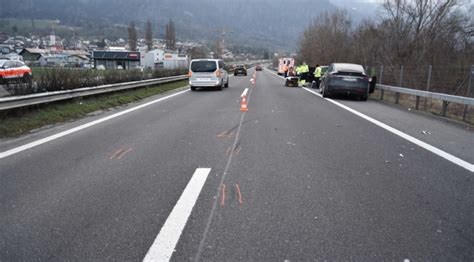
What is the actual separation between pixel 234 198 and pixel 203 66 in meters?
19.6

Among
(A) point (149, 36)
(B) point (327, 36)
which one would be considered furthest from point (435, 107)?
(A) point (149, 36)

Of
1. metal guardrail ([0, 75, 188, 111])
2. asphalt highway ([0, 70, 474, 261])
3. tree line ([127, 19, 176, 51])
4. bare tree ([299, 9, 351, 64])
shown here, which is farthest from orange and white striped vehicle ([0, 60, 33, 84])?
tree line ([127, 19, 176, 51])

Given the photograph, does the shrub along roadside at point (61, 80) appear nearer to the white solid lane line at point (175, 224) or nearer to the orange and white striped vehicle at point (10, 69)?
the white solid lane line at point (175, 224)

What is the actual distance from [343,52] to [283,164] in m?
47.6

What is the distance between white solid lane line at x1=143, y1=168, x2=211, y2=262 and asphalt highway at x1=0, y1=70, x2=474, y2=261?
0.02 metres

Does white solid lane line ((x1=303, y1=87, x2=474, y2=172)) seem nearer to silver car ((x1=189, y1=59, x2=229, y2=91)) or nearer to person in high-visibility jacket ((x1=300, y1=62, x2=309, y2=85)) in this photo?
silver car ((x1=189, y1=59, x2=229, y2=91))

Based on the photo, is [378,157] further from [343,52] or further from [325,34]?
[325,34]

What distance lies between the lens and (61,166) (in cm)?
586

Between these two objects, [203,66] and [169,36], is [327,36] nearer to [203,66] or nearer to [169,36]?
[203,66]

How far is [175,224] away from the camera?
12.5 ft

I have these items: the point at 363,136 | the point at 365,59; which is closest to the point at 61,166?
the point at 363,136

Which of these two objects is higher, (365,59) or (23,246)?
(365,59)

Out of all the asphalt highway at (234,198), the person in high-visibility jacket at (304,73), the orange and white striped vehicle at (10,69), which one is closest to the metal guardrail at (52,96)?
the asphalt highway at (234,198)

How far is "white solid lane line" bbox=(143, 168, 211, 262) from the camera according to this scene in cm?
327
